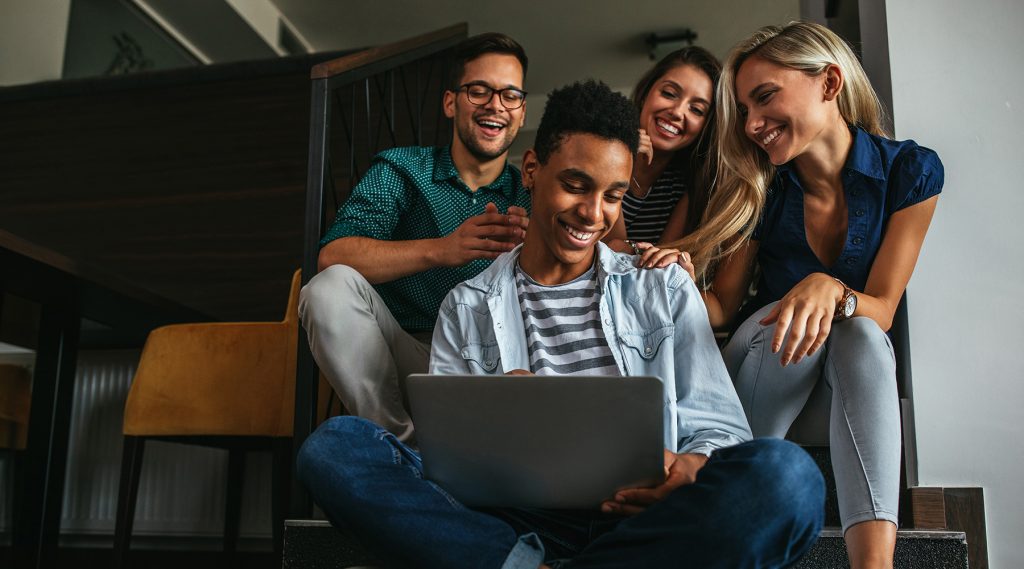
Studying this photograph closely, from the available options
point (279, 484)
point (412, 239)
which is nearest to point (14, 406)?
point (279, 484)

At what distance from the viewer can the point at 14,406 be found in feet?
8.32

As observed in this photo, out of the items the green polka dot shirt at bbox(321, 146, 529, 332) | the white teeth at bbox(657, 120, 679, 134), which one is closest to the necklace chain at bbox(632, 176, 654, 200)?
the white teeth at bbox(657, 120, 679, 134)

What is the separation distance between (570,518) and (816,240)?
69 cm

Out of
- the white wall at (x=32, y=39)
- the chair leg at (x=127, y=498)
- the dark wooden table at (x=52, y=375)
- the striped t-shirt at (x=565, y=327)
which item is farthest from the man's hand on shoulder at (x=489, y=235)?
the white wall at (x=32, y=39)

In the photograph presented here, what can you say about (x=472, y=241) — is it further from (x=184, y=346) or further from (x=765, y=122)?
(x=184, y=346)

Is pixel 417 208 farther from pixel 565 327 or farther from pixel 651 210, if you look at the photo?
pixel 565 327

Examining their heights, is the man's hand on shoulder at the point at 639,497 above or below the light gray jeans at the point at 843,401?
below

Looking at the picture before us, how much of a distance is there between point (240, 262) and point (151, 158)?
1.90 ft

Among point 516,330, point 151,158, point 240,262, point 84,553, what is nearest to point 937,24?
point 516,330

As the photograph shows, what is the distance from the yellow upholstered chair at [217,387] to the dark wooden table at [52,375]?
205 millimetres

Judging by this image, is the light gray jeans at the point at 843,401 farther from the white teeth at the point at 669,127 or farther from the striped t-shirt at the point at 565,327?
the white teeth at the point at 669,127

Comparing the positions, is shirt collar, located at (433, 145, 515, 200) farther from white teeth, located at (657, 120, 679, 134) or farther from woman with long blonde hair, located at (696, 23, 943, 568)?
woman with long blonde hair, located at (696, 23, 943, 568)

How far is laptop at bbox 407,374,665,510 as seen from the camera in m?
0.96

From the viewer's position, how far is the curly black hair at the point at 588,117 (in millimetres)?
1367
